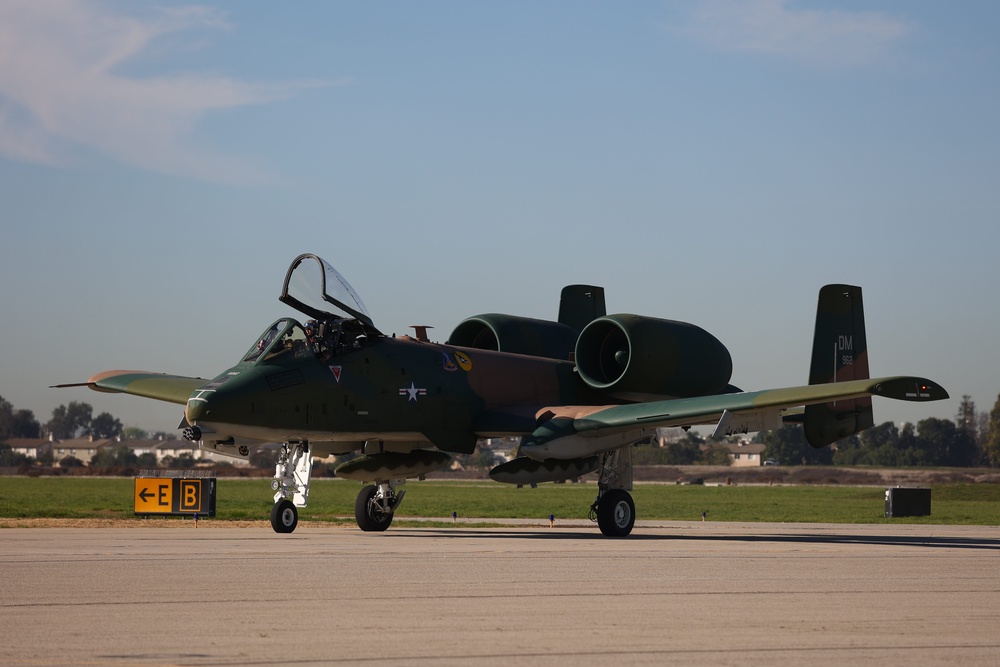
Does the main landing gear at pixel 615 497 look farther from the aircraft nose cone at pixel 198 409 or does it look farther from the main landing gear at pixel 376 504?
the aircraft nose cone at pixel 198 409

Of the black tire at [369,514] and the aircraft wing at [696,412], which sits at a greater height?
the aircraft wing at [696,412]

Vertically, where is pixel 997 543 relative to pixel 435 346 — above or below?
below

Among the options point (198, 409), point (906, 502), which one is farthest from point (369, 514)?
point (906, 502)

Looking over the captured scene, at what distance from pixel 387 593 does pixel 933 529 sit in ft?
65.9

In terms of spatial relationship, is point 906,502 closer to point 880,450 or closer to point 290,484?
point 290,484

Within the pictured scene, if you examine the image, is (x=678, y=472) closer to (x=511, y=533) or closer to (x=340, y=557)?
(x=511, y=533)

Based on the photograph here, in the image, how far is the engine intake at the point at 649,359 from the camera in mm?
24094

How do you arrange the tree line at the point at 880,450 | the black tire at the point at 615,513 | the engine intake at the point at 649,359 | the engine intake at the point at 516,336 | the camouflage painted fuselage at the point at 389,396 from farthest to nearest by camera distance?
the tree line at the point at 880,450, the engine intake at the point at 516,336, the engine intake at the point at 649,359, the black tire at the point at 615,513, the camouflage painted fuselage at the point at 389,396

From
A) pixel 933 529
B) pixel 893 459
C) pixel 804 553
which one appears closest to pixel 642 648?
pixel 804 553

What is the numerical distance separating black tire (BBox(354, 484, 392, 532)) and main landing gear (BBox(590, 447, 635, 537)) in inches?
163

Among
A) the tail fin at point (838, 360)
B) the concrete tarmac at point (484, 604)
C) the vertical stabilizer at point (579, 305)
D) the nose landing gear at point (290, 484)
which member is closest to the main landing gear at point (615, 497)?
the concrete tarmac at point (484, 604)

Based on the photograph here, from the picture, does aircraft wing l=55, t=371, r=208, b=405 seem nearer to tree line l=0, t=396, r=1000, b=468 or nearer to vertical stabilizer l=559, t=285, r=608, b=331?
vertical stabilizer l=559, t=285, r=608, b=331

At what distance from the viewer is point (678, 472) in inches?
4532

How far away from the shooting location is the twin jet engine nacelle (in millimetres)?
24125
